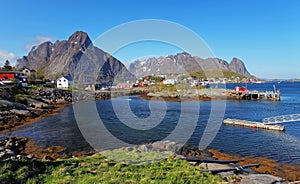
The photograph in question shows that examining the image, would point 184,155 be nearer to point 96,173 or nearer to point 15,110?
point 96,173

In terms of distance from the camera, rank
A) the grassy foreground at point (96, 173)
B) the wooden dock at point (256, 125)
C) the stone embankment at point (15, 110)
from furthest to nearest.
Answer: the stone embankment at point (15, 110)
the wooden dock at point (256, 125)
the grassy foreground at point (96, 173)

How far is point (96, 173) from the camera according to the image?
891cm

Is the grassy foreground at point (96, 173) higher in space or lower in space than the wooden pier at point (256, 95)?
lower

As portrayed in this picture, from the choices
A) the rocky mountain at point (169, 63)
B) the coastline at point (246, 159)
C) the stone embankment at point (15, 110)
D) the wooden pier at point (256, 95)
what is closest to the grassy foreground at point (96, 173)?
the coastline at point (246, 159)

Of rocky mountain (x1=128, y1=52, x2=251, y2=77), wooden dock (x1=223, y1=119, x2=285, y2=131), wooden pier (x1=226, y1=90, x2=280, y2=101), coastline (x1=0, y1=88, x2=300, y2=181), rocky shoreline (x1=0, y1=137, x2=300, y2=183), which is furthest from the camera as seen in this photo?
wooden pier (x1=226, y1=90, x2=280, y2=101)

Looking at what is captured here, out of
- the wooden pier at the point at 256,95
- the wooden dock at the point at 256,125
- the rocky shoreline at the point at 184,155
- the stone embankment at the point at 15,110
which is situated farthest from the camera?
the wooden pier at the point at 256,95

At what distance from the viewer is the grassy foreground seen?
26.2 ft

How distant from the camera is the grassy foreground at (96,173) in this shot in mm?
7992

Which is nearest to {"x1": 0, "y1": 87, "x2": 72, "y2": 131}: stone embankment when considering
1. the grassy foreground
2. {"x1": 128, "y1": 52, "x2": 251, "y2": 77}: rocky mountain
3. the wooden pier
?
{"x1": 128, "y1": 52, "x2": 251, "y2": 77}: rocky mountain

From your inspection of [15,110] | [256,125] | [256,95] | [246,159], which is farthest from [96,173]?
[256,95]

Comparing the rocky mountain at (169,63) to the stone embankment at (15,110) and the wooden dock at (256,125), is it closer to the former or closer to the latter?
the wooden dock at (256,125)

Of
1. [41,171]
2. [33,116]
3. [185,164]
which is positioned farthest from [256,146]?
[33,116]

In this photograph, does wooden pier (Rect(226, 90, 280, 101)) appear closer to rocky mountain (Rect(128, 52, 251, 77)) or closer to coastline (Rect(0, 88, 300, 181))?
rocky mountain (Rect(128, 52, 251, 77))

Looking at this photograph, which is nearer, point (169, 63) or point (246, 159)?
point (246, 159)
